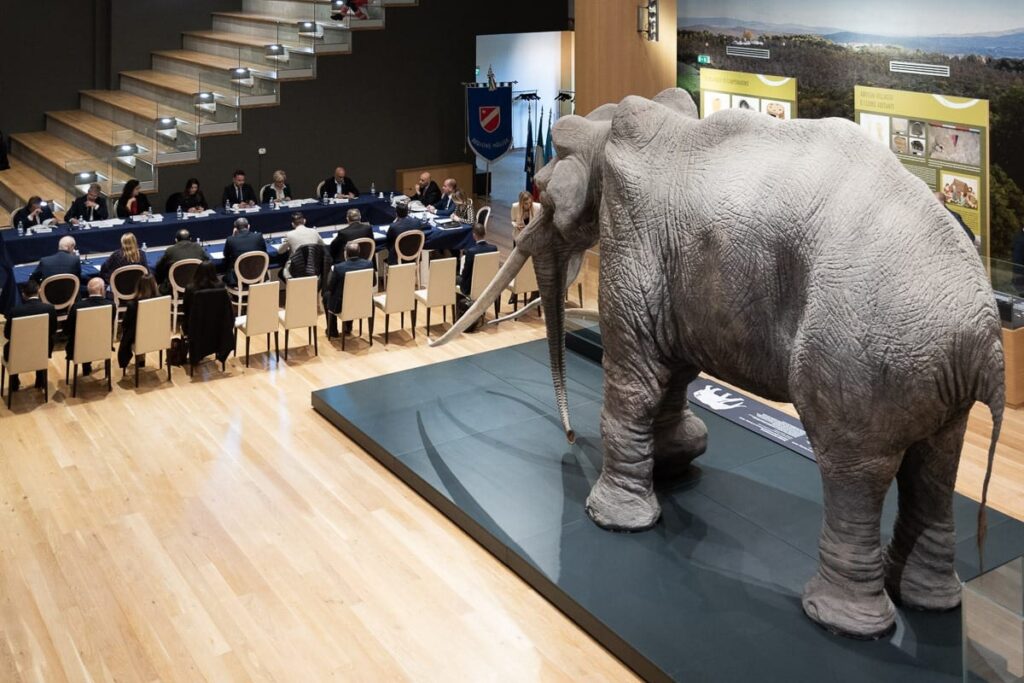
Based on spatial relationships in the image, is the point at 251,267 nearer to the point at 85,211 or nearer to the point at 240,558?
the point at 85,211

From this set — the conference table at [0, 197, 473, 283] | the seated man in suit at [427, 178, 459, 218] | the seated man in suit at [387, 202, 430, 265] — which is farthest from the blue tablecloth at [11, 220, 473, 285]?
the seated man in suit at [427, 178, 459, 218]

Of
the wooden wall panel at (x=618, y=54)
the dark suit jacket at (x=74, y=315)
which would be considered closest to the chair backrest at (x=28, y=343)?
the dark suit jacket at (x=74, y=315)

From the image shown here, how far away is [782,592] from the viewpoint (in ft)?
17.6

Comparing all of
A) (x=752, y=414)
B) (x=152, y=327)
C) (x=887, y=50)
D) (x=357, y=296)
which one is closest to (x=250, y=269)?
(x=357, y=296)

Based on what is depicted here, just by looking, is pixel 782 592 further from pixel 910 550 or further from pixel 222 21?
pixel 222 21

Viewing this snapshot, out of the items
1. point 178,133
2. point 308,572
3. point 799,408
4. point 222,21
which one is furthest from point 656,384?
point 222,21

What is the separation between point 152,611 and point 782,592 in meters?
3.16

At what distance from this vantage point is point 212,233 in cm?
1210

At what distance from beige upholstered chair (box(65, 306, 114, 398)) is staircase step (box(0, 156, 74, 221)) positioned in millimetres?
5249

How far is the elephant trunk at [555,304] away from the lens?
6297 millimetres

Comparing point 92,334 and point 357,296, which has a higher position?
point 357,296

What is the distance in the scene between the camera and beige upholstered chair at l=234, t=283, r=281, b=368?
918 cm

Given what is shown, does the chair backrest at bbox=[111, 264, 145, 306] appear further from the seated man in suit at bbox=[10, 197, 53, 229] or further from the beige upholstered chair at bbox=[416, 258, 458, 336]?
the beige upholstered chair at bbox=[416, 258, 458, 336]

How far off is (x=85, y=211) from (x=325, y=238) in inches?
104
